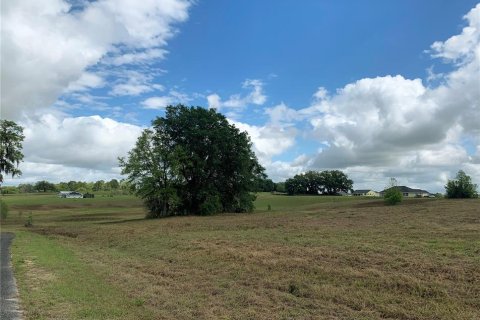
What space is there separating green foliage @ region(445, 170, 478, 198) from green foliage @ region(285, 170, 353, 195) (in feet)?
331

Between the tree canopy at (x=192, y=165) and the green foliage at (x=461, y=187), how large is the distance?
110 feet

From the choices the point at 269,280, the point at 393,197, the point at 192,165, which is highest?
the point at 192,165

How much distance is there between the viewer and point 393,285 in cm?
1214

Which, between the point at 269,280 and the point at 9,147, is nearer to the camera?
the point at 269,280

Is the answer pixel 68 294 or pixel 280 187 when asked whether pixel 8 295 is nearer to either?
pixel 68 294

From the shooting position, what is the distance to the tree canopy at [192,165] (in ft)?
180

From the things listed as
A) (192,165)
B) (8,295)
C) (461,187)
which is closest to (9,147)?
(192,165)

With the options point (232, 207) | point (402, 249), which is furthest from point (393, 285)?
point (232, 207)

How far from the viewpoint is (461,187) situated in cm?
7019

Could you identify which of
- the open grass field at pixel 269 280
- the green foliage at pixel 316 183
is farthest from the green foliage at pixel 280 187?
the open grass field at pixel 269 280

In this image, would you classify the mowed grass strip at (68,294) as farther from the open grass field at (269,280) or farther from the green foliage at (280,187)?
the green foliage at (280,187)

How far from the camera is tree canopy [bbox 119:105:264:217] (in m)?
54.8

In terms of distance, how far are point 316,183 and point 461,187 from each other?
104684mm

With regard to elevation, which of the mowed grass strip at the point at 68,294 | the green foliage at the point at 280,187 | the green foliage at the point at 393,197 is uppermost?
the green foliage at the point at 280,187
